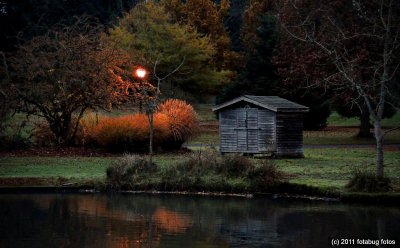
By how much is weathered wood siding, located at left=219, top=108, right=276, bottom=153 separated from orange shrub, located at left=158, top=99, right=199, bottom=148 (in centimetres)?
221

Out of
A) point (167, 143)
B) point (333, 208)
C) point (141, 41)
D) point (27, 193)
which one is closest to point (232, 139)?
point (167, 143)

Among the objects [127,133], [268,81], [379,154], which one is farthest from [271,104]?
[268,81]

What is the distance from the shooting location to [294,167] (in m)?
30.2

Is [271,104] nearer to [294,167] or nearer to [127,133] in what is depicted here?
[294,167]

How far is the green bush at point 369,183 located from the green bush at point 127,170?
24.7 feet

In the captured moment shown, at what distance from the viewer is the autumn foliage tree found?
3753cm

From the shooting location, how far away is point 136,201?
23391 millimetres

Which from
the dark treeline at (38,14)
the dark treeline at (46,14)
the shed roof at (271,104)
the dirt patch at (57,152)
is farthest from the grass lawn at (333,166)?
the dark treeline at (46,14)

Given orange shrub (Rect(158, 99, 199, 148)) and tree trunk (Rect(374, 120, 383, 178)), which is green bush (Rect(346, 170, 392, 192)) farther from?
orange shrub (Rect(158, 99, 199, 148))

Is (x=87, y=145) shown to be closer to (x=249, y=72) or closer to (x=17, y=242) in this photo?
(x=249, y=72)

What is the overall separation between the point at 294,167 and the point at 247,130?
6.14 meters

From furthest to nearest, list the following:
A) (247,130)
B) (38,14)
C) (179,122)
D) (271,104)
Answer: (38,14)
(179,122)
(247,130)
(271,104)

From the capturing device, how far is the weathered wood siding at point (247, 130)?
116 feet

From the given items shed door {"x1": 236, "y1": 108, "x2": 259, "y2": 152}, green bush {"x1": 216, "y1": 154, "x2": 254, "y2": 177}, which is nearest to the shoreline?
green bush {"x1": 216, "y1": 154, "x2": 254, "y2": 177}
